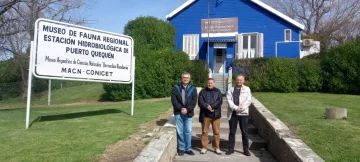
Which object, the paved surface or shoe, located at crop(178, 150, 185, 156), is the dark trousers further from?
shoe, located at crop(178, 150, 185, 156)

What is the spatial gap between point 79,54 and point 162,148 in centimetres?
414

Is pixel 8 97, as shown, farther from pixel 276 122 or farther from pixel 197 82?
pixel 276 122

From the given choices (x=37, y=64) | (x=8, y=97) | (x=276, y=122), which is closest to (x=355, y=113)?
(x=276, y=122)

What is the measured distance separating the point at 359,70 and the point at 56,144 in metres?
13.2

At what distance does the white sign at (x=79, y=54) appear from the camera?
772cm

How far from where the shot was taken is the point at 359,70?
14.4 m

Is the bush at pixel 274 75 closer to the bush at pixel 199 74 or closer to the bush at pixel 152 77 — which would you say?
the bush at pixel 199 74

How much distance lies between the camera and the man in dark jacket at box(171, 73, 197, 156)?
20.2 feet

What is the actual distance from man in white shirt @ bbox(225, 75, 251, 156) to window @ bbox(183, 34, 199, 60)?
16148mm

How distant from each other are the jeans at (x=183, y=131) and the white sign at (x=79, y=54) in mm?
3367

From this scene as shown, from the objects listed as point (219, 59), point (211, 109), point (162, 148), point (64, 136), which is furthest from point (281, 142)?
point (219, 59)

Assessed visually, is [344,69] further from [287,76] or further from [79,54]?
[79,54]

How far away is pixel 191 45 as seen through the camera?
2264 centimetres

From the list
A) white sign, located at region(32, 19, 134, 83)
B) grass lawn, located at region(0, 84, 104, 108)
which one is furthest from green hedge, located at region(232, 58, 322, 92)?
grass lawn, located at region(0, 84, 104, 108)
